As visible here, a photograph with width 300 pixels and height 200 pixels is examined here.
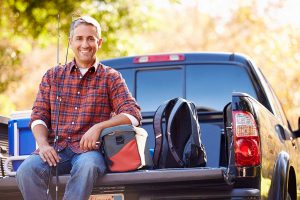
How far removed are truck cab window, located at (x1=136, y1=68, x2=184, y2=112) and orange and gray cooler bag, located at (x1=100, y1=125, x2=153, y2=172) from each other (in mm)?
2100

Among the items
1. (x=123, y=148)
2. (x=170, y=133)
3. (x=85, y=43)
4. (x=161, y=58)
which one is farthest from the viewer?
(x=161, y=58)

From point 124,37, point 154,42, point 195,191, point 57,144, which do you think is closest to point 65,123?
point 57,144

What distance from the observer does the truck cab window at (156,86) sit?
7.50 metres

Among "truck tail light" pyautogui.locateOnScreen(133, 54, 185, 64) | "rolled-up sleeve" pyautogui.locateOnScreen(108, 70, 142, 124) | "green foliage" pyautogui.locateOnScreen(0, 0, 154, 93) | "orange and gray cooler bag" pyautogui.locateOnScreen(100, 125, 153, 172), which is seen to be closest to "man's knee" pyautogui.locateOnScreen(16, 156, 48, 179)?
"orange and gray cooler bag" pyautogui.locateOnScreen(100, 125, 153, 172)

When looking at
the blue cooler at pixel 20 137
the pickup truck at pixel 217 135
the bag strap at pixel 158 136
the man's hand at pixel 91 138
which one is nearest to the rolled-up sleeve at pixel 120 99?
the bag strap at pixel 158 136

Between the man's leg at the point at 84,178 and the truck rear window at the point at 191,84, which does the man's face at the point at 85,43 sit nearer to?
the man's leg at the point at 84,178

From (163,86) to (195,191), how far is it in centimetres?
251

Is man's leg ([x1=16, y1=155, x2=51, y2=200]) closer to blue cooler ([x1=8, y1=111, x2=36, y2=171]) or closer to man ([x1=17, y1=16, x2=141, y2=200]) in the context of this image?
man ([x1=17, y1=16, x2=141, y2=200])

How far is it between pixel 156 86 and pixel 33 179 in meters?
2.45

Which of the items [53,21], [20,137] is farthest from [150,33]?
[20,137]

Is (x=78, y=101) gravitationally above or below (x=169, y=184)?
above

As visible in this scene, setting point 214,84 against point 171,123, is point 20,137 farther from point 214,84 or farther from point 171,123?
point 214,84

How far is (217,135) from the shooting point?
661cm

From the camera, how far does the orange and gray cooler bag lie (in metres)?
5.29
